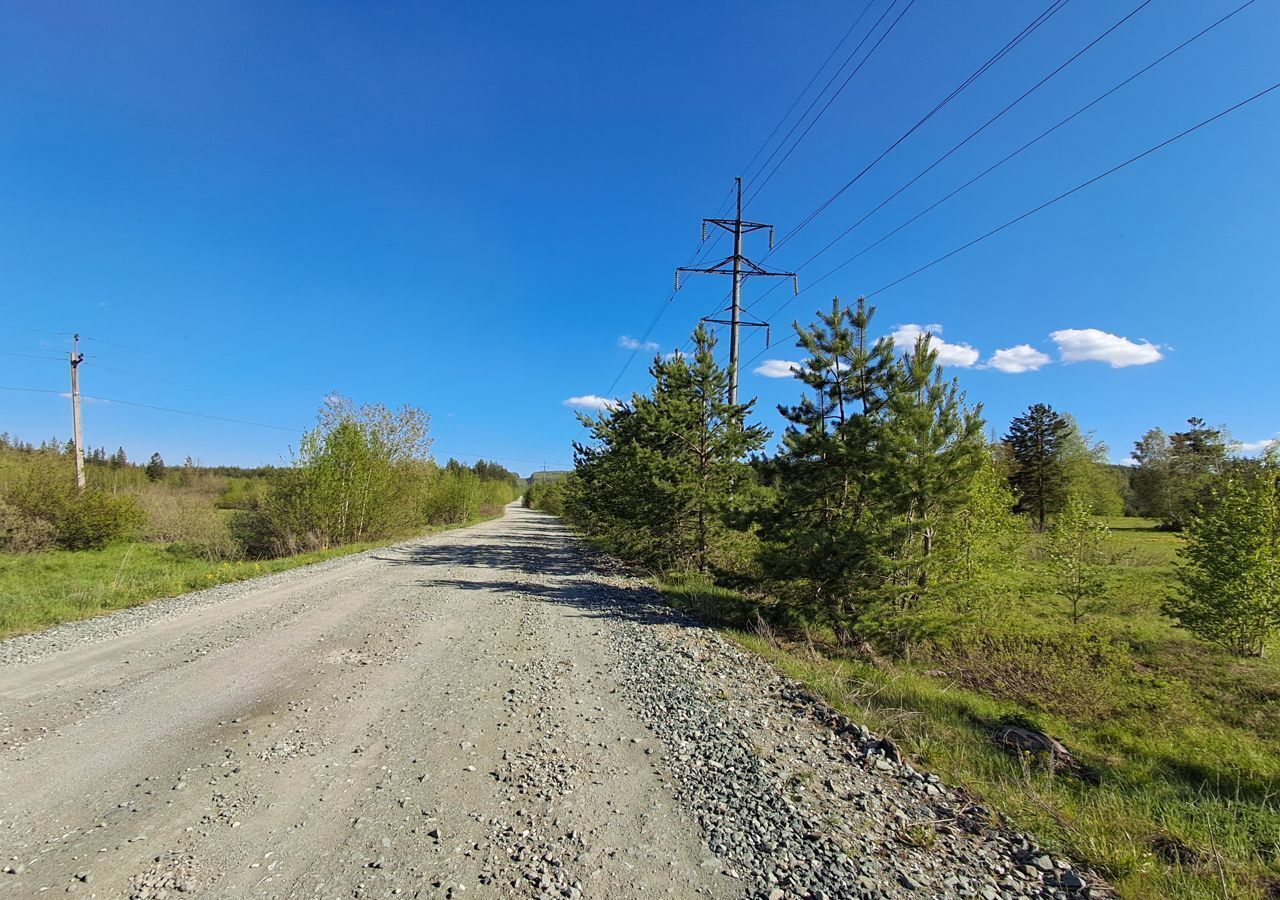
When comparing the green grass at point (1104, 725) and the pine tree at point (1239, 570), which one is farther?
the pine tree at point (1239, 570)

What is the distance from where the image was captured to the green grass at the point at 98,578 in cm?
1008

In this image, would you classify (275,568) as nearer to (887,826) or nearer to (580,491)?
(580,491)

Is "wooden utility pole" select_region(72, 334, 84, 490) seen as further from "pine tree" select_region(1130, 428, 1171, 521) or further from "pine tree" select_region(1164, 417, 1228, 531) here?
"pine tree" select_region(1130, 428, 1171, 521)

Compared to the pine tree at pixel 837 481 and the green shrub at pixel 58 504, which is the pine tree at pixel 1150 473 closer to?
the pine tree at pixel 837 481

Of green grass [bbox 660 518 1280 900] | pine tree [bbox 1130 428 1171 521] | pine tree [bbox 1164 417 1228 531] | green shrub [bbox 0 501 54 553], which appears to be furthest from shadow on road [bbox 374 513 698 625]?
pine tree [bbox 1130 428 1171 521]

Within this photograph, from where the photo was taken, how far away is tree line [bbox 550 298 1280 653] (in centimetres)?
990

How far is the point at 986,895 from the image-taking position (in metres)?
2.99

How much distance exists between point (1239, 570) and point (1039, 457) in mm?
43277

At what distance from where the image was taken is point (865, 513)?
33.9 feet

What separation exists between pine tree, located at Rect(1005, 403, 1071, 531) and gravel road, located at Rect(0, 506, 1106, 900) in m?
52.9

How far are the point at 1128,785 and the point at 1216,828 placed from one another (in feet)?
4.76

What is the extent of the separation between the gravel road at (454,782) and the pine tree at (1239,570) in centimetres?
1386

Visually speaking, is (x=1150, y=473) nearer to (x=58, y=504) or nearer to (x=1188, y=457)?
(x=1188, y=457)

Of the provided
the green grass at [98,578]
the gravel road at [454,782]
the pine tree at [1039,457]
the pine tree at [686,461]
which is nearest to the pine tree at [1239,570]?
the pine tree at [686,461]
